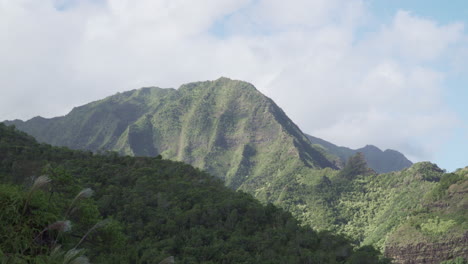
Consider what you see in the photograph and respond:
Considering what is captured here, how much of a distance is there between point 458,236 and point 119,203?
2688 inches

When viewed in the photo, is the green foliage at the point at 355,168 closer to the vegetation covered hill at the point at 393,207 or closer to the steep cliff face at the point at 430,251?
the vegetation covered hill at the point at 393,207

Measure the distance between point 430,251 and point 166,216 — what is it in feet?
202

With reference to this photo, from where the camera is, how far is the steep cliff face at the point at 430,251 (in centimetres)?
9062

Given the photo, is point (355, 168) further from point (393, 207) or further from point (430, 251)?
point (430, 251)

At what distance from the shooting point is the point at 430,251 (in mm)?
93938

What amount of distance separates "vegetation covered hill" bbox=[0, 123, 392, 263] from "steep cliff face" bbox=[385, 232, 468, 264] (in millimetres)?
37292

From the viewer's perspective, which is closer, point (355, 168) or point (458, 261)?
point (458, 261)

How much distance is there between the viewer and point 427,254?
9412 cm

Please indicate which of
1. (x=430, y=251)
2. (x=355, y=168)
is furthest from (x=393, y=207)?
(x=430, y=251)

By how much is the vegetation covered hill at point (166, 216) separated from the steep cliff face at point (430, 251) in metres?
37.3

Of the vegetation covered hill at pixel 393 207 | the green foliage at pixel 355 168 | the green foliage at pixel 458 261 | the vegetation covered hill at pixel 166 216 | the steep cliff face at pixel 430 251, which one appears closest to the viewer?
the vegetation covered hill at pixel 166 216

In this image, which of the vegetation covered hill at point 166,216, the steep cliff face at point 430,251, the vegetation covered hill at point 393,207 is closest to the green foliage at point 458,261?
the steep cliff face at point 430,251

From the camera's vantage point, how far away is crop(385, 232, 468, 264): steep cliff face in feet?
297

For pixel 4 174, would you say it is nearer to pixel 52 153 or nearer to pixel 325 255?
pixel 52 153
